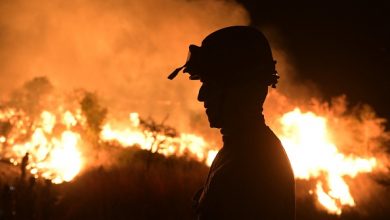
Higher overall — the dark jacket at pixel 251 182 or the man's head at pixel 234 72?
the man's head at pixel 234 72

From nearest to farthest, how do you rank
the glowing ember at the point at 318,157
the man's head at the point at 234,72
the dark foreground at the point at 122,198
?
the man's head at the point at 234,72
the dark foreground at the point at 122,198
the glowing ember at the point at 318,157

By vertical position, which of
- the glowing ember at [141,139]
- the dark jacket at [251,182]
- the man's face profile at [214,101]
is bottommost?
the dark jacket at [251,182]

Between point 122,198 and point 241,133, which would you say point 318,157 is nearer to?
point 122,198

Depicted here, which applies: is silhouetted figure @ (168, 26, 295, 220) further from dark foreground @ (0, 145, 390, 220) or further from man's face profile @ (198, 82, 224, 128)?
dark foreground @ (0, 145, 390, 220)

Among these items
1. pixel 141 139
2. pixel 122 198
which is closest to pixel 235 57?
pixel 122 198

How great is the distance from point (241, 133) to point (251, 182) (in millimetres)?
297

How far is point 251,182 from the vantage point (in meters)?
1.54

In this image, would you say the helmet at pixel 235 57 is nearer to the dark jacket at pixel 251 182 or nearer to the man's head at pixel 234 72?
the man's head at pixel 234 72

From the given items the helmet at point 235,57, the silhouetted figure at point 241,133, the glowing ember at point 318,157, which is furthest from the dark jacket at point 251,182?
the glowing ember at point 318,157

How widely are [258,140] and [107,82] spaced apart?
36.9 m

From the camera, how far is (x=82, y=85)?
34812 mm

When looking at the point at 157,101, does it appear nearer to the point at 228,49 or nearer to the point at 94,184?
the point at 94,184

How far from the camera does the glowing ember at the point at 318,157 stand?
1543 cm

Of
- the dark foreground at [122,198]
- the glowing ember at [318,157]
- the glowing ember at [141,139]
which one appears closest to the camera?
the dark foreground at [122,198]
